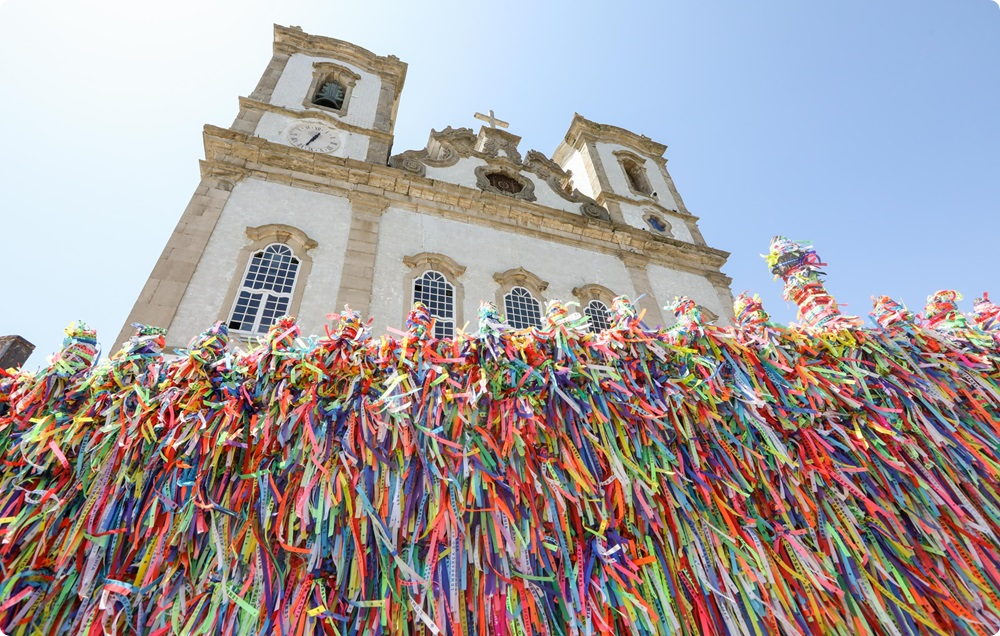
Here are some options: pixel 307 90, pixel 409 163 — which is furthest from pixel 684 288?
pixel 307 90

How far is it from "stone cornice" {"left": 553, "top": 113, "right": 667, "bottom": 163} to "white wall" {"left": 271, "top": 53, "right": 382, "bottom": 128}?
7449mm

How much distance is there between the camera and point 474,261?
9.70 metres

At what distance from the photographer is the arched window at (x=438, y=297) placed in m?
8.45

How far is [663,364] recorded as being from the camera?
11.9 ft

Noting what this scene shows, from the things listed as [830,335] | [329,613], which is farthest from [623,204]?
[329,613]

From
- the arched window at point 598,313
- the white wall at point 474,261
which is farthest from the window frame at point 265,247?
the arched window at point 598,313

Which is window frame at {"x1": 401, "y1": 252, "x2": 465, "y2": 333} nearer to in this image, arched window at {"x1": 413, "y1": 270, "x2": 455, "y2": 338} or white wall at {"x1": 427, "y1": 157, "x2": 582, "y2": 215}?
arched window at {"x1": 413, "y1": 270, "x2": 455, "y2": 338}

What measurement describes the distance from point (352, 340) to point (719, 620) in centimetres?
328

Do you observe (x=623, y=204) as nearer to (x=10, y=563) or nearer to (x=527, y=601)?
(x=527, y=601)

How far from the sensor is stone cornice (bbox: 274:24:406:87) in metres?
13.6

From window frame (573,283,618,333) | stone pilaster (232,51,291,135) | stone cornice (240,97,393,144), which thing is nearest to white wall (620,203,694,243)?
window frame (573,283,618,333)

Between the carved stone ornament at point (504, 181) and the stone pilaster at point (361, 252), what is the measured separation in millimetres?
3663

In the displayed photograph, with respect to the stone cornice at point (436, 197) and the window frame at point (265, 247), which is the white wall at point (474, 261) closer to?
the stone cornice at point (436, 197)

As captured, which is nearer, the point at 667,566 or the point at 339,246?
the point at 667,566
